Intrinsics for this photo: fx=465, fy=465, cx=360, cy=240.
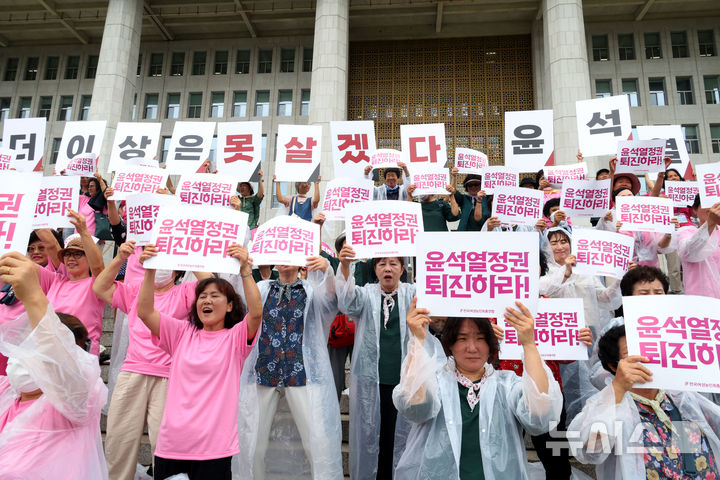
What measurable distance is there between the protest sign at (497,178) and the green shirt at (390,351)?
2868 mm

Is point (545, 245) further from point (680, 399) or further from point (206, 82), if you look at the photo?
point (206, 82)

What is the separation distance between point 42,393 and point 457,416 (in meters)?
2.02

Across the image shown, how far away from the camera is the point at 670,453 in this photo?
2248 millimetres

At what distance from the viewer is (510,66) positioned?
2017cm

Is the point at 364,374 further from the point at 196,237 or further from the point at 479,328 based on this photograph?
the point at 196,237

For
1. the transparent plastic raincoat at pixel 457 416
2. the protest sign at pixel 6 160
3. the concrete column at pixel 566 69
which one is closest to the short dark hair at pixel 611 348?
the transparent plastic raincoat at pixel 457 416

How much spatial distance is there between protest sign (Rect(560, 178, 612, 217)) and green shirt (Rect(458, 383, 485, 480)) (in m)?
3.73

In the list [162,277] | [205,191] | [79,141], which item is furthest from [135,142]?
[162,277]

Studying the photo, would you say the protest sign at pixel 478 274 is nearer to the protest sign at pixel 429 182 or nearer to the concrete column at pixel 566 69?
the protest sign at pixel 429 182

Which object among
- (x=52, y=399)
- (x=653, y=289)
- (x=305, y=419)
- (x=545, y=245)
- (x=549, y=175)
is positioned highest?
(x=549, y=175)

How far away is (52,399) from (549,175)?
24.0 feet

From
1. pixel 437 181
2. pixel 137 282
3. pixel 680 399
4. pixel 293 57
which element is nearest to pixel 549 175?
pixel 437 181

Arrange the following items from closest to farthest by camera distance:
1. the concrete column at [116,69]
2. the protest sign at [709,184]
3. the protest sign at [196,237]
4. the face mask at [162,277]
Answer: the protest sign at [196,237]
the face mask at [162,277]
the protest sign at [709,184]
the concrete column at [116,69]

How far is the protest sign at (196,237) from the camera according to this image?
3004 millimetres
